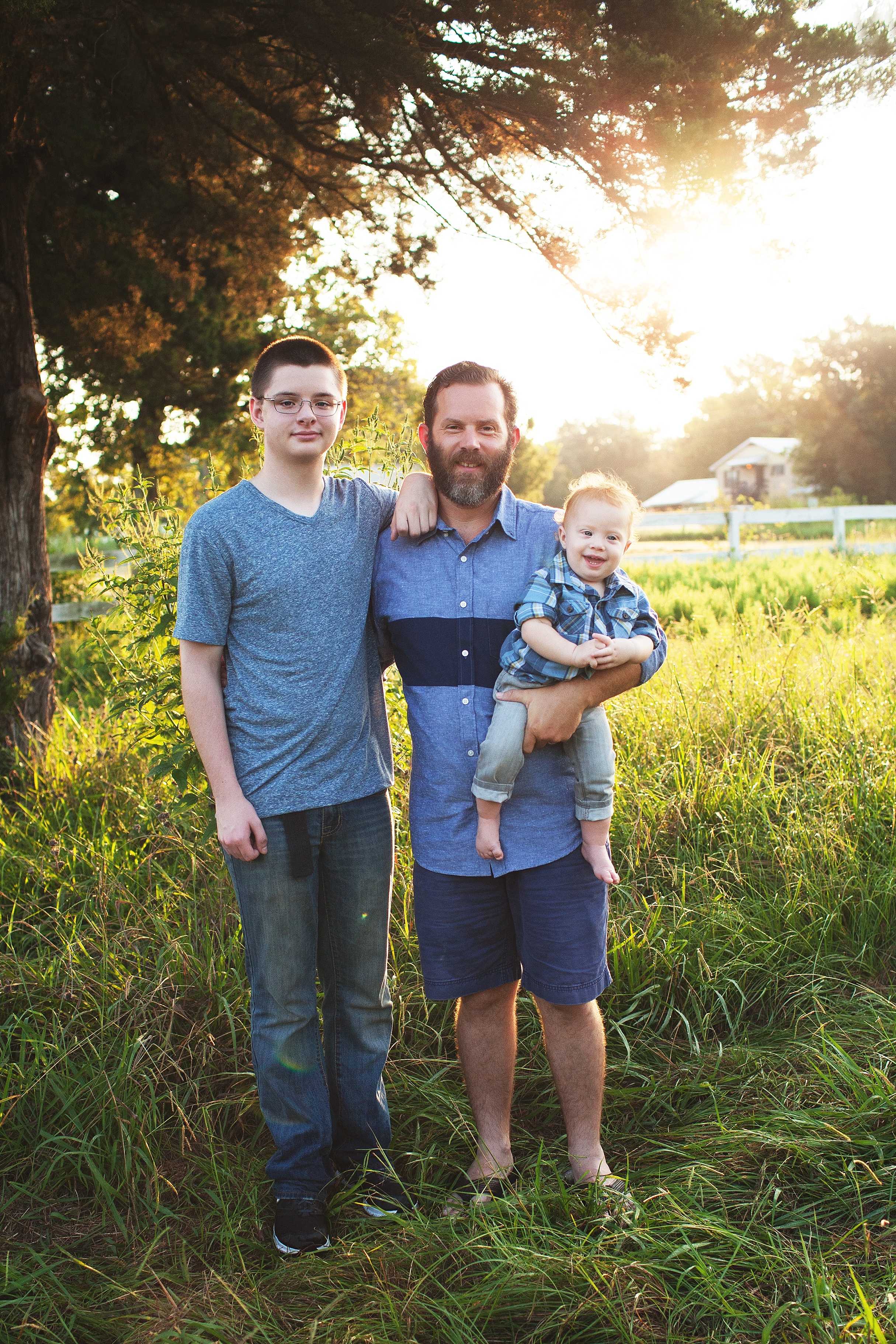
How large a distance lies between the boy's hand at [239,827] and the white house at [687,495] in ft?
212

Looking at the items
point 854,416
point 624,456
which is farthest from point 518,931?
point 624,456

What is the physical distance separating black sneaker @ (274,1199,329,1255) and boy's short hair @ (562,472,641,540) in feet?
6.39

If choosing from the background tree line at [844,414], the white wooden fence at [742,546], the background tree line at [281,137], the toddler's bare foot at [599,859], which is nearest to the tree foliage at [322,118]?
the background tree line at [281,137]

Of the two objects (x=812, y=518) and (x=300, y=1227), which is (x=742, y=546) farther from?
(x=300, y=1227)

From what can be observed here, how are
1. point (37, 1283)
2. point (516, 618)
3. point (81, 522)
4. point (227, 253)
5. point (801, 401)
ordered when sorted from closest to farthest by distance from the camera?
1. point (37, 1283)
2. point (516, 618)
3. point (227, 253)
4. point (81, 522)
5. point (801, 401)

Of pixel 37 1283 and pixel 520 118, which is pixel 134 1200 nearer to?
pixel 37 1283

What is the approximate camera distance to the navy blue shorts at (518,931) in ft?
8.21

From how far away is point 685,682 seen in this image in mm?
5277

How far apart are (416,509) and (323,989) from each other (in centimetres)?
140

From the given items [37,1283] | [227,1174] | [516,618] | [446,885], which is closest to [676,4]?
[516,618]

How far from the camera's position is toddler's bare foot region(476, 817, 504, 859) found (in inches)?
97.3

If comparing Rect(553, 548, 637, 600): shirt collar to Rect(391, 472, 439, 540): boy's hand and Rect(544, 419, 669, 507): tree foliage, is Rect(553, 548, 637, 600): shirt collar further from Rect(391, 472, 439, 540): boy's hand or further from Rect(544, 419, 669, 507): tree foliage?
Rect(544, 419, 669, 507): tree foliage

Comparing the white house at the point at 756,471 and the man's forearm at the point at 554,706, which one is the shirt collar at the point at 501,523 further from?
the white house at the point at 756,471

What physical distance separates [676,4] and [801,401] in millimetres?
52189
